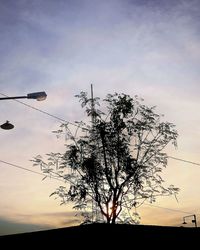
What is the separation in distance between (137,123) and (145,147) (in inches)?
91.4

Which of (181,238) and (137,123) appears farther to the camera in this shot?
(137,123)

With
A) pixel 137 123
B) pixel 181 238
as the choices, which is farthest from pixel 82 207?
pixel 181 238

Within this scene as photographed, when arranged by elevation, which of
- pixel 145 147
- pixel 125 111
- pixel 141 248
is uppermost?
pixel 125 111

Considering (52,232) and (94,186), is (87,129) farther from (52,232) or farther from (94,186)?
(52,232)

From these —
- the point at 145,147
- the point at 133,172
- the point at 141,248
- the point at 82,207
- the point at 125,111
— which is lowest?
the point at 141,248

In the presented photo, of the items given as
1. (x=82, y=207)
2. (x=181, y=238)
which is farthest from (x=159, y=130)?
(x=181, y=238)

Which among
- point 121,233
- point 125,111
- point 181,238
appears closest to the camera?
point 121,233

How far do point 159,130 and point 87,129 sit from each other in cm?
637

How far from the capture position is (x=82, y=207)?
105 feet

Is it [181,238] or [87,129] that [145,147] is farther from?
[181,238]

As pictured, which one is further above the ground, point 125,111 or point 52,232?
point 125,111

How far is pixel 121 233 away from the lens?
37.5 feet

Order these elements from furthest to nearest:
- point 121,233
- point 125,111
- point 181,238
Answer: point 125,111
point 181,238
point 121,233

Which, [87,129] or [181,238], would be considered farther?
[87,129]
